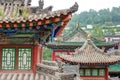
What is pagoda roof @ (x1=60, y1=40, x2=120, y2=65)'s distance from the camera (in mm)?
26500

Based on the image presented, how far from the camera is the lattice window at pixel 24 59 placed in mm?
10555

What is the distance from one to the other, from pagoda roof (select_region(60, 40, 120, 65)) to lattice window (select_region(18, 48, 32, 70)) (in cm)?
1588

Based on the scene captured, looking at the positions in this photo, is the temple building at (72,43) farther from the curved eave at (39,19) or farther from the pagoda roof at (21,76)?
the curved eave at (39,19)

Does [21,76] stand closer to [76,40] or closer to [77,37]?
[76,40]

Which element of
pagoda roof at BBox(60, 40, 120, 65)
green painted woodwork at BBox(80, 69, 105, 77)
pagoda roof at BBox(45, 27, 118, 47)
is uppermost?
pagoda roof at BBox(45, 27, 118, 47)

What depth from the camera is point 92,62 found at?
26.6 metres

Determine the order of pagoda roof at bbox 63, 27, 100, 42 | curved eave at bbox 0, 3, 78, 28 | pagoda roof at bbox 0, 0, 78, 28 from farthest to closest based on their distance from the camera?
pagoda roof at bbox 63, 27, 100, 42 → pagoda roof at bbox 0, 0, 78, 28 → curved eave at bbox 0, 3, 78, 28

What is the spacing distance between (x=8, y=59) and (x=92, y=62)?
1670cm

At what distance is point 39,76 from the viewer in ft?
34.0

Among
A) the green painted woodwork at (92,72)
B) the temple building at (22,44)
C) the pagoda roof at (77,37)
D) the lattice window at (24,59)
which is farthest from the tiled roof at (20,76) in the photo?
the pagoda roof at (77,37)

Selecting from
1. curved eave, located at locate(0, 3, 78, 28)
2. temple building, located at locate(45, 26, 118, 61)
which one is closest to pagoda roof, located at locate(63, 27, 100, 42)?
temple building, located at locate(45, 26, 118, 61)

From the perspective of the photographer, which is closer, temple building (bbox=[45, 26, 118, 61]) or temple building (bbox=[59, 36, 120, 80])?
temple building (bbox=[59, 36, 120, 80])

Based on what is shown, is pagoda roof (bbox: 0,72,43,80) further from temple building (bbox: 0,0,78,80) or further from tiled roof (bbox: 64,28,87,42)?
tiled roof (bbox: 64,28,87,42)

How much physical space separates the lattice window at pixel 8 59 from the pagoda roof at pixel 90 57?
15993 millimetres
